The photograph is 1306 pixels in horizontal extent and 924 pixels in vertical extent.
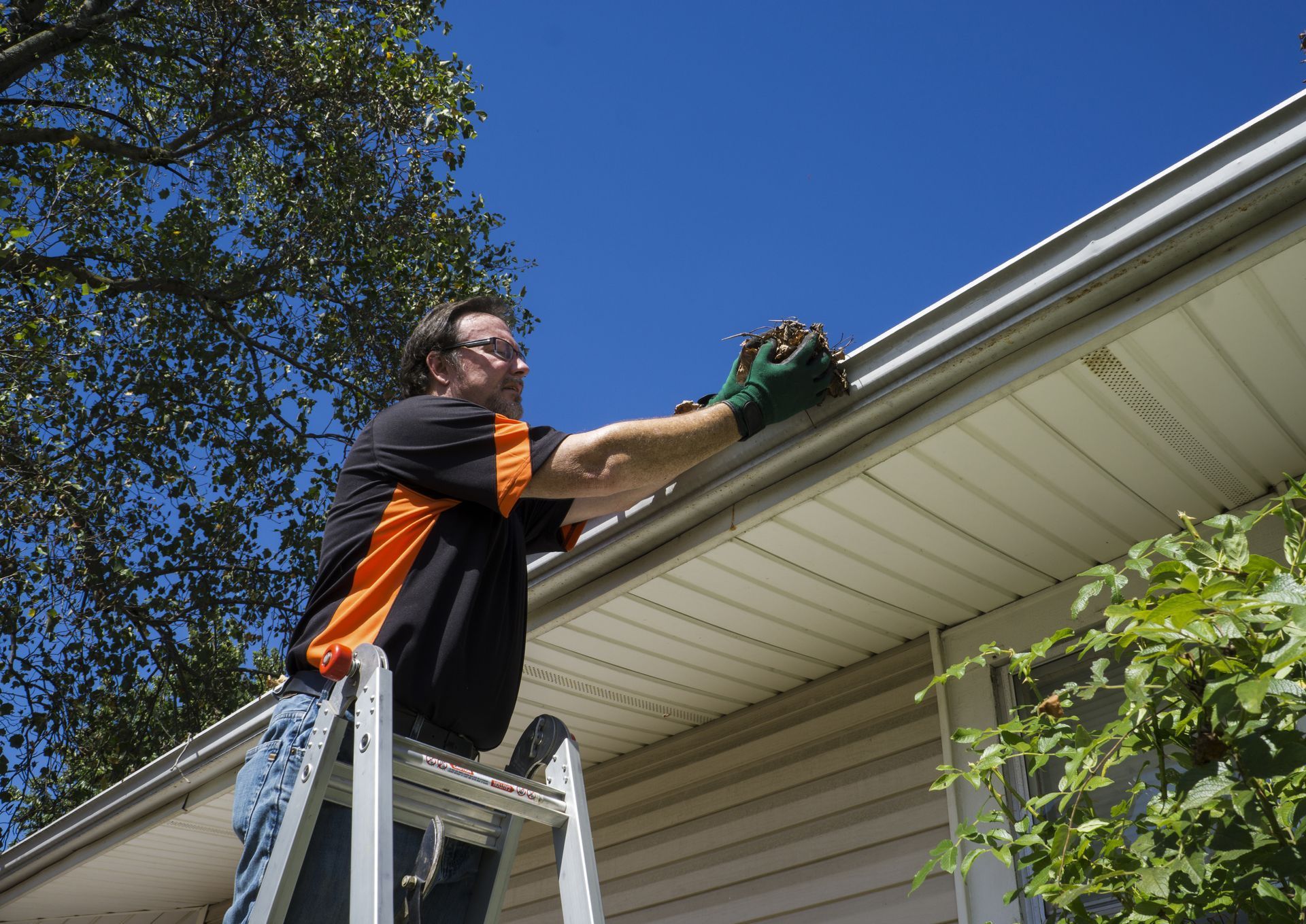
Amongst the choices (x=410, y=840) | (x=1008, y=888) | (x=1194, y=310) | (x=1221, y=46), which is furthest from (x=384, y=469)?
(x=1221, y=46)

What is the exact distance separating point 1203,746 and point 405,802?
56.0 inches

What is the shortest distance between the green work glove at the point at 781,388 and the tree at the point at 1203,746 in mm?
803

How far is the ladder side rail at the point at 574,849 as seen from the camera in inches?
82.4

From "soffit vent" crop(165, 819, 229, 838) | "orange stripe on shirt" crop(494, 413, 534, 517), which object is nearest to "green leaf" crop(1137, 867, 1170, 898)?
"orange stripe on shirt" crop(494, 413, 534, 517)

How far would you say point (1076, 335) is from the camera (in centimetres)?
249

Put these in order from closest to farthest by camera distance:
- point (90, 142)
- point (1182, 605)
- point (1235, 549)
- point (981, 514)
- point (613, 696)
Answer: point (1182, 605) → point (1235, 549) → point (981, 514) → point (613, 696) → point (90, 142)

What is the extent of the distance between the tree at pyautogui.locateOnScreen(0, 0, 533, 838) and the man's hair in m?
7.51

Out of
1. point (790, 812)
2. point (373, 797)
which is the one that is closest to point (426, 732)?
point (373, 797)

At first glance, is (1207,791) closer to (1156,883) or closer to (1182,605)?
(1156,883)

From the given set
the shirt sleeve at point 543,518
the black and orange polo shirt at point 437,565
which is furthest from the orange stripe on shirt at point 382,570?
the shirt sleeve at point 543,518

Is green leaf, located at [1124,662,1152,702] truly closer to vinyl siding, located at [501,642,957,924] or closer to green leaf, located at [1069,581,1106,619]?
green leaf, located at [1069,581,1106,619]

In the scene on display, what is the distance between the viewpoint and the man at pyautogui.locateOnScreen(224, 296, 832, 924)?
7.39ft

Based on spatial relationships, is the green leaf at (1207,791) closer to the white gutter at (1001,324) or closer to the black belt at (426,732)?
the white gutter at (1001,324)

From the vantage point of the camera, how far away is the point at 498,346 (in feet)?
9.80
